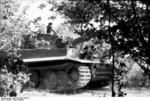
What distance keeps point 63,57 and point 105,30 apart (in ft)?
31.2

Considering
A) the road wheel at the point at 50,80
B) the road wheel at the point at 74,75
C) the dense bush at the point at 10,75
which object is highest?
the dense bush at the point at 10,75

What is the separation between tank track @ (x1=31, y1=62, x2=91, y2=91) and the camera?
1786 cm

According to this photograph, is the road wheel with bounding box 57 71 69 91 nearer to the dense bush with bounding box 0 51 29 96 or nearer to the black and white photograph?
the black and white photograph

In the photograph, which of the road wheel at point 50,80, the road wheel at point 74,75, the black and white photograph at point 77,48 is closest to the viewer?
the black and white photograph at point 77,48

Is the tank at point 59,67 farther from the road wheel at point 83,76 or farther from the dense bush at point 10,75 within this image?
the dense bush at point 10,75

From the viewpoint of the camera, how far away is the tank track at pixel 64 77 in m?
17.9

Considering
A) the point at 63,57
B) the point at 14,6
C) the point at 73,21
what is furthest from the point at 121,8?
the point at 63,57

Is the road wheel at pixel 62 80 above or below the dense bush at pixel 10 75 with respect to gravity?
below

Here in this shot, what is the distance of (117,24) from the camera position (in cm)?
735

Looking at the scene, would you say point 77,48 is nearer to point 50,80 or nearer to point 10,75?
point 50,80

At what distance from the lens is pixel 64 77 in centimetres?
1891

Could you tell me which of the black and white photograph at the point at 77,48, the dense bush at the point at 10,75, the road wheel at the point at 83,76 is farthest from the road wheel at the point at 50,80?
the dense bush at the point at 10,75

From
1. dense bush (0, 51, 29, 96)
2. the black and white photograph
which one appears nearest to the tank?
the black and white photograph

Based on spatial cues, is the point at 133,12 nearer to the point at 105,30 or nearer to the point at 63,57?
the point at 105,30
